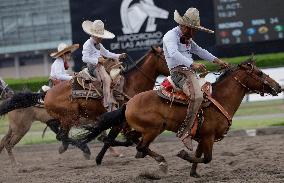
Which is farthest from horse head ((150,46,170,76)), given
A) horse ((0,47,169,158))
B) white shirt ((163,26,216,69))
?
white shirt ((163,26,216,69))

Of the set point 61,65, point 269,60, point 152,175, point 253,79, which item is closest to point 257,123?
point 269,60

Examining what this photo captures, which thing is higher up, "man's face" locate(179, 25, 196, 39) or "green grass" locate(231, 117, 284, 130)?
"man's face" locate(179, 25, 196, 39)

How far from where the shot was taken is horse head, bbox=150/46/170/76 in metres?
12.7

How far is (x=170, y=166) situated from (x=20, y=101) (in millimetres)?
3612

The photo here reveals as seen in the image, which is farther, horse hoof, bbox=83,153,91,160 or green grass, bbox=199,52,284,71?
green grass, bbox=199,52,284,71

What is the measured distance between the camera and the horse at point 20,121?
1400 centimetres

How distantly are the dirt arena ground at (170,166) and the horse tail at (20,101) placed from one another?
1.06 metres

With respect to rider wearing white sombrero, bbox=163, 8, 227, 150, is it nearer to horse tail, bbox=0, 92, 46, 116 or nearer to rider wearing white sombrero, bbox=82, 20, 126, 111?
rider wearing white sombrero, bbox=82, 20, 126, 111

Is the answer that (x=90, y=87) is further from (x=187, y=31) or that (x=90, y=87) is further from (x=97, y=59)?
(x=187, y=31)

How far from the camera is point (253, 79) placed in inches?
393

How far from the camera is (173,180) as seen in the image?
938cm

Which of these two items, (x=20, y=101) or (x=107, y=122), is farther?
(x=20, y=101)

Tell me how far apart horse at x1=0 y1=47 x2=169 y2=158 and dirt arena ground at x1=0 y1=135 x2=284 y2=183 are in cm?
79

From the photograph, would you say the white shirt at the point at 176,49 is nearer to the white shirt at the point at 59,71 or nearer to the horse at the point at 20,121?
the white shirt at the point at 59,71
